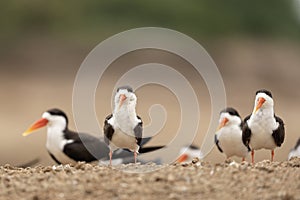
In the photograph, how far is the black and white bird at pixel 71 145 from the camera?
12.5 meters

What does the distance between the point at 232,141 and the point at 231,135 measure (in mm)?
77

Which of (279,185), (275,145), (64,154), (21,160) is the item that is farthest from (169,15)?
(279,185)

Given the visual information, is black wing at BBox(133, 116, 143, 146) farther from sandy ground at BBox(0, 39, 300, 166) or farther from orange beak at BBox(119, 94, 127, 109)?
sandy ground at BBox(0, 39, 300, 166)

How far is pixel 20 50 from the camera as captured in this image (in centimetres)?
3528

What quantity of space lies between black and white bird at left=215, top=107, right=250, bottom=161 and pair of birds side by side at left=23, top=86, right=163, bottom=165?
95 centimetres

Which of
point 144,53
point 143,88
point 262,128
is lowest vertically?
point 262,128

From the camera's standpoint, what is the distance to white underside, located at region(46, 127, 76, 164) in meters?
13.1

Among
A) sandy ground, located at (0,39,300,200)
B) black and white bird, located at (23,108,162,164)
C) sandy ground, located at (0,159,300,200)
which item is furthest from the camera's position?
black and white bird, located at (23,108,162,164)

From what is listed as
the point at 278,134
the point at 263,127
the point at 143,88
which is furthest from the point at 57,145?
the point at 143,88

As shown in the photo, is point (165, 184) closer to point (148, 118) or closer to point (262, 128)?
point (262, 128)

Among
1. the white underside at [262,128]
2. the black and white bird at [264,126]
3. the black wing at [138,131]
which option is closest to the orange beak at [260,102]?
the black and white bird at [264,126]

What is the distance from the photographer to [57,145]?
13273 mm

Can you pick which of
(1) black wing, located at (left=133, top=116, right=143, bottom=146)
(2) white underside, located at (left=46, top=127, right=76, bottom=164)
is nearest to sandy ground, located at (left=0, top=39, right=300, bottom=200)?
(2) white underside, located at (left=46, top=127, right=76, bottom=164)

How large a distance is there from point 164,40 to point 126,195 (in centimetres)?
2720
